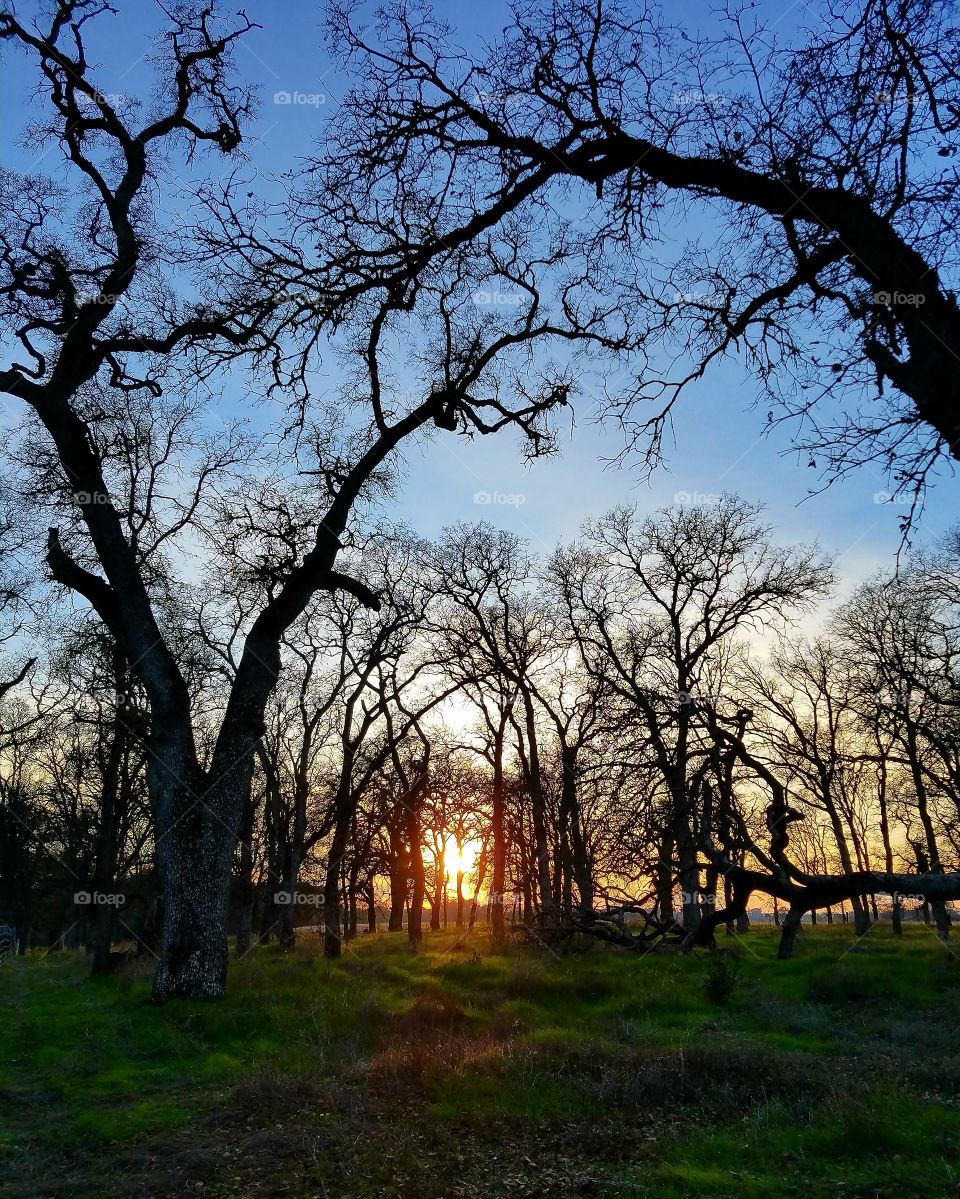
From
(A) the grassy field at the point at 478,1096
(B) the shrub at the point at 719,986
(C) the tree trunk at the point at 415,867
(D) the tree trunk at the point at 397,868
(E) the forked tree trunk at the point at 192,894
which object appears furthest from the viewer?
(D) the tree trunk at the point at 397,868

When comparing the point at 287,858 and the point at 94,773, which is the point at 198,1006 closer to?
the point at 287,858

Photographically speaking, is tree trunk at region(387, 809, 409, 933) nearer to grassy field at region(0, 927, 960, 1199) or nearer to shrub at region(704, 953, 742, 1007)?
shrub at region(704, 953, 742, 1007)

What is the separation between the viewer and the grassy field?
19.9 ft

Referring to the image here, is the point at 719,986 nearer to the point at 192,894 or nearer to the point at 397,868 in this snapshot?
the point at 192,894

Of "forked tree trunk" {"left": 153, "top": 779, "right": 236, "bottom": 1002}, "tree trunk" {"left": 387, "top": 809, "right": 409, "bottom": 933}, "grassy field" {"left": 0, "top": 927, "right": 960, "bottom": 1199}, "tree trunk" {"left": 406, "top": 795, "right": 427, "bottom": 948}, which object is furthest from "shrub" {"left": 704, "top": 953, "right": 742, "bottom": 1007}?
"tree trunk" {"left": 387, "top": 809, "right": 409, "bottom": 933}

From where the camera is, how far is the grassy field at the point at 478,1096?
6.05 m

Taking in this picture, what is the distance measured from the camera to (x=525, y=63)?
4.89 meters

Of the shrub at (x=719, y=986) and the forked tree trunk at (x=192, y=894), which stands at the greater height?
the forked tree trunk at (x=192, y=894)

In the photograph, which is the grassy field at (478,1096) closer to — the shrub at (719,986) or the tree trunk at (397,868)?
the shrub at (719,986)

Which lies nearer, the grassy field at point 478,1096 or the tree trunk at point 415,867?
the grassy field at point 478,1096

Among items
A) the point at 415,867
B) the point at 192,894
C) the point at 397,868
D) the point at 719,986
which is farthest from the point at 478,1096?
the point at 397,868

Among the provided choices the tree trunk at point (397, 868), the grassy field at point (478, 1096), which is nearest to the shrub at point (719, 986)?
the grassy field at point (478, 1096)

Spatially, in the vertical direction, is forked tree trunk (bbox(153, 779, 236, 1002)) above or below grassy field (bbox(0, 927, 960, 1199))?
above

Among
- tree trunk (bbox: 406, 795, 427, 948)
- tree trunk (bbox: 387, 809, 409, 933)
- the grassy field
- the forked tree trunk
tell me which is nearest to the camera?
the grassy field
